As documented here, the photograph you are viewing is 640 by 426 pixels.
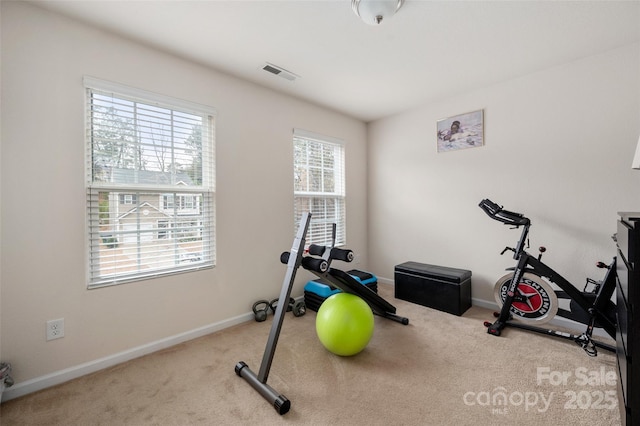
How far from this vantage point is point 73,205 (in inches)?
75.3

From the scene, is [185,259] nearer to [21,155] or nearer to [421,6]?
[21,155]

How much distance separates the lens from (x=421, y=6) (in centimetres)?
182

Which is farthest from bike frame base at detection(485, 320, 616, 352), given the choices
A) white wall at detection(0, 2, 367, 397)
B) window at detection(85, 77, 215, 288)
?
window at detection(85, 77, 215, 288)

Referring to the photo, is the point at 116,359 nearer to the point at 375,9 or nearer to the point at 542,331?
the point at 375,9

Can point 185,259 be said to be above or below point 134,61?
below

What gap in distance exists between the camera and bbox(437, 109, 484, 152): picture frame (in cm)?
313

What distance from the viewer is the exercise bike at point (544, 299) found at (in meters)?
2.12

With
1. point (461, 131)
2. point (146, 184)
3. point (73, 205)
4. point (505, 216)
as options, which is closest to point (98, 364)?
point (73, 205)

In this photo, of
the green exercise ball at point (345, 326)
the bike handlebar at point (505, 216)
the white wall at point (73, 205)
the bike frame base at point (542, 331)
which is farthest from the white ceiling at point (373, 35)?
the bike frame base at point (542, 331)

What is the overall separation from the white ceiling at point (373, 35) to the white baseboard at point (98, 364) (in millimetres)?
2470

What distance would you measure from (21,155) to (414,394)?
294 cm

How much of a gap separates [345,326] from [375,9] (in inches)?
86.6

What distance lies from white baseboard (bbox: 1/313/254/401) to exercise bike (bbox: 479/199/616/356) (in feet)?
8.77

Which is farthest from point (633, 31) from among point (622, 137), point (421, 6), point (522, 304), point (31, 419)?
point (31, 419)
